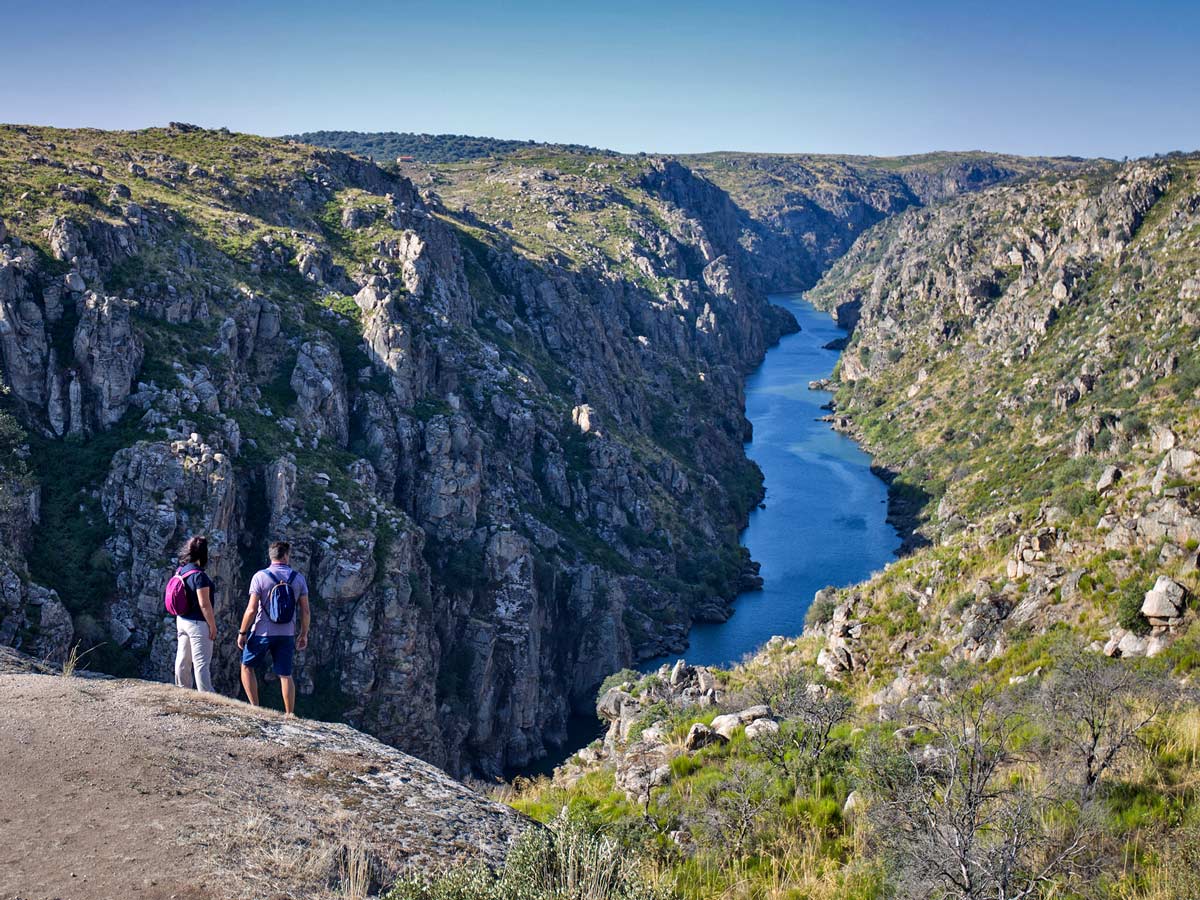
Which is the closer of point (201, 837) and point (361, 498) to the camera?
point (201, 837)

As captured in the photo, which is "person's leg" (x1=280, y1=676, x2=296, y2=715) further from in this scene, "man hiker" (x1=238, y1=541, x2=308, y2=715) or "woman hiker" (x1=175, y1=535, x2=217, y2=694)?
"woman hiker" (x1=175, y1=535, x2=217, y2=694)

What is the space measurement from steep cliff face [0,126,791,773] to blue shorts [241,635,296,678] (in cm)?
2363

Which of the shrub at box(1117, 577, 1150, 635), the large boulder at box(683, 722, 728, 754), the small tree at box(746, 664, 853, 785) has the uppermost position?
the shrub at box(1117, 577, 1150, 635)

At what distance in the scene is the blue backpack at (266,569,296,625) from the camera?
1248 centimetres

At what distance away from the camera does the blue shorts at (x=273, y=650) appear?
41.4 ft

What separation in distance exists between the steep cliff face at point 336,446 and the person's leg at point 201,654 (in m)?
23.1

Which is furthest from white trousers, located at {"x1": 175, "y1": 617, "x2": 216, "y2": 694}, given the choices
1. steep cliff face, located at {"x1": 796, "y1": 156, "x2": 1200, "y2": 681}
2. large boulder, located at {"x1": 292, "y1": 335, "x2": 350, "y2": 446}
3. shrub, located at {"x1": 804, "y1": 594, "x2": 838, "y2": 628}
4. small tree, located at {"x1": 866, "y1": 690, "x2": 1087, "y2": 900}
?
large boulder, located at {"x1": 292, "y1": 335, "x2": 350, "y2": 446}

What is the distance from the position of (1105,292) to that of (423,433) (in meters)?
71.1

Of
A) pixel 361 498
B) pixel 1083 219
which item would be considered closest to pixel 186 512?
pixel 361 498

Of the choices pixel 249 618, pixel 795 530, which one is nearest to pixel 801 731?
pixel 249 618

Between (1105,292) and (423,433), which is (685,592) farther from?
(1105,292)

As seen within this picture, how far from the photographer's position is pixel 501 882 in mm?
7004

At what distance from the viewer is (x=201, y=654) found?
12.7 m

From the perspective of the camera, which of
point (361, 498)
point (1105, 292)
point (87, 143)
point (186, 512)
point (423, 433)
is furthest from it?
point (1105, 292)
